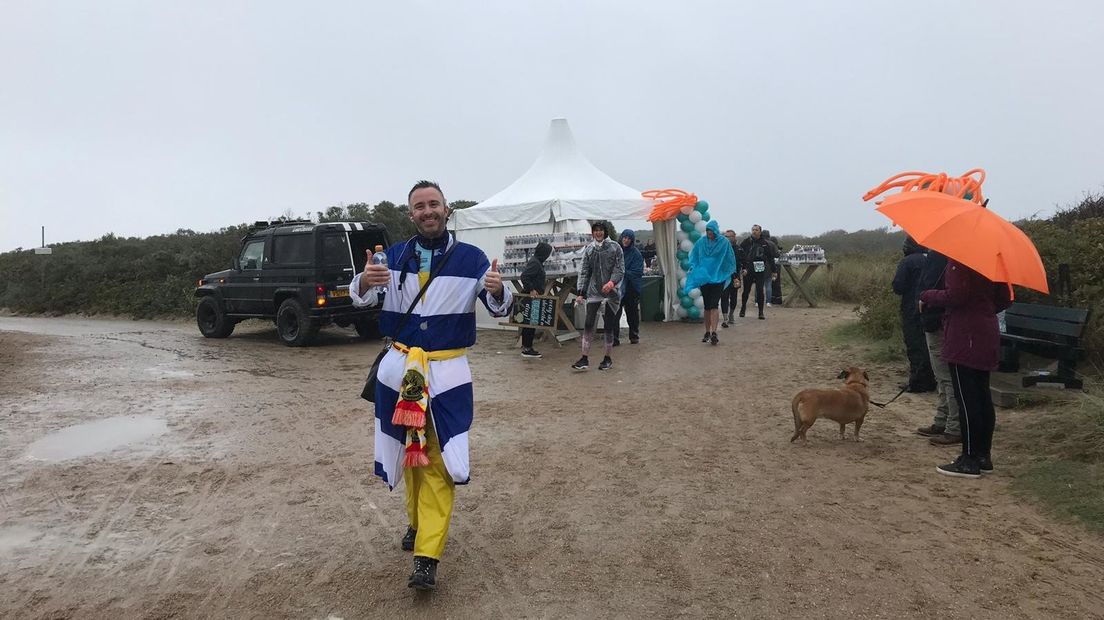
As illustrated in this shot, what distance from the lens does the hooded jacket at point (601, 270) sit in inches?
369

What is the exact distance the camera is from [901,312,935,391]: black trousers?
25.0 ft

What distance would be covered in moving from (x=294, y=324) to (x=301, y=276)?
0.92 meters

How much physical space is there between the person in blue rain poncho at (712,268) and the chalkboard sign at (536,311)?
85.6 inches

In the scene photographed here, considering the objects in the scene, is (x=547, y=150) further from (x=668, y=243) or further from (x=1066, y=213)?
(x=1066, y=213)

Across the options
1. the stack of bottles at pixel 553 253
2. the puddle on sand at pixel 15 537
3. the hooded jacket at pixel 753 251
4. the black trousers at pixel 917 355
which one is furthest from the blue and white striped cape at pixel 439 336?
the hooded jacket at pixel 753 251

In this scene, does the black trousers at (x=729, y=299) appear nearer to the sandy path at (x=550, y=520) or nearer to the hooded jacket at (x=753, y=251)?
the hooded jacket at (x=753, y=251)

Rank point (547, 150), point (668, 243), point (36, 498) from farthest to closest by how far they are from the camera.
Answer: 1. point (547, 150)
2. point (668, 243)
3. point (36, 498)

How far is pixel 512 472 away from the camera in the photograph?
17.7 feet

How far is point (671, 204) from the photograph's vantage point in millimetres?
13938

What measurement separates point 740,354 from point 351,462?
21.4ft

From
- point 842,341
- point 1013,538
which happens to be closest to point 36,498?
point 1013,538

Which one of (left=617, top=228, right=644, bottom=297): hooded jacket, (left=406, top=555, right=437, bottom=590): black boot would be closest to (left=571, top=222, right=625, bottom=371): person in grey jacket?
(left=617, top=228, right=644, bottom=297): hooded jacket

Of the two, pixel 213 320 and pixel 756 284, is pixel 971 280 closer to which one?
pixel 756 284

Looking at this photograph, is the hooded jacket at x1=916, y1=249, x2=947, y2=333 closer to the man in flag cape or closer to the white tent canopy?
the man in flag cape
